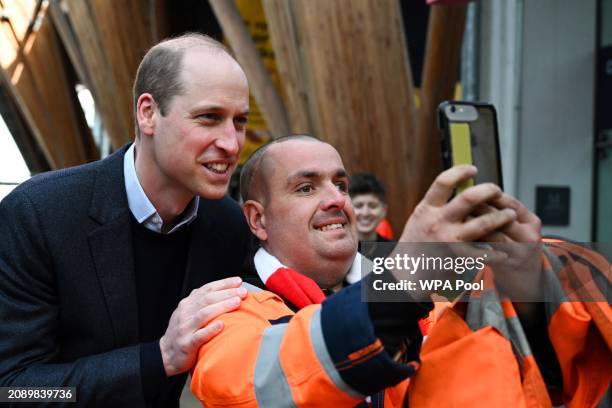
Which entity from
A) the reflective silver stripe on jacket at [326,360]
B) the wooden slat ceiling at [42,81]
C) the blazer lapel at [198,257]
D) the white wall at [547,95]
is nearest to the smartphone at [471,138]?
the reflective silver stripe on jacket at [326,360]

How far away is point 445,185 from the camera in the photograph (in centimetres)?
108

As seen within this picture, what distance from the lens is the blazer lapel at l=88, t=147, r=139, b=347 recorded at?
7.14 ft

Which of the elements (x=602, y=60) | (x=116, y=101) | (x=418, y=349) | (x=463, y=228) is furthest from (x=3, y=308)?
(x=116, y=101)

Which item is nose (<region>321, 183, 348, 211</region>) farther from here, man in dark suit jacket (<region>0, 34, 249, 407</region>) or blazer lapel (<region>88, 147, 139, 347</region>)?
blazer lapel (<region>88, 147, 139, 347</region>)

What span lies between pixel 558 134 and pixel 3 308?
15.9ft

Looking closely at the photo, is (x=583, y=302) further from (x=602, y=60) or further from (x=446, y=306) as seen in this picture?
(x=602, y=60)

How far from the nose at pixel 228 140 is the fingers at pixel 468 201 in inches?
41.2

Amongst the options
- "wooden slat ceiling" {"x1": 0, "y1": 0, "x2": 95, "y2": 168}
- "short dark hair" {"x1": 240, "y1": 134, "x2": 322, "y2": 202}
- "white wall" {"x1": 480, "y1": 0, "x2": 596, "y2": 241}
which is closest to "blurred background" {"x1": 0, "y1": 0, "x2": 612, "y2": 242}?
"white wall" {"x1": 480, "y1": 0, "x2": 596, "y2": 241}

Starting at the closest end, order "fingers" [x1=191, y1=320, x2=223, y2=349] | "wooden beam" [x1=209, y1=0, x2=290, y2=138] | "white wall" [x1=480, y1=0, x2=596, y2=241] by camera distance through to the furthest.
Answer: "fingers" [x1=191, y1=320, x2=223, y2=349]
"white wall" [x1=480, y1=0, x2=596, y2=241]
"wooden beam" [x1=209, y1=0, x2=290, y2=138]

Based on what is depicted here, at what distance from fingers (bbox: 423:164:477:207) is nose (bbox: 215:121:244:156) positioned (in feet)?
3.34

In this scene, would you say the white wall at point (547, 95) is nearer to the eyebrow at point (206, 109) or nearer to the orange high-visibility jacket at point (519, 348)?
the eyebrow at point (206, 109)

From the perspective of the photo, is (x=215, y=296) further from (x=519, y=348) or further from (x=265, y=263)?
(x=519, y=348)

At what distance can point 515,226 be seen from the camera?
1.12 meters

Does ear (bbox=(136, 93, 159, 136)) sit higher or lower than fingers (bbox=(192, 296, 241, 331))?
higher
